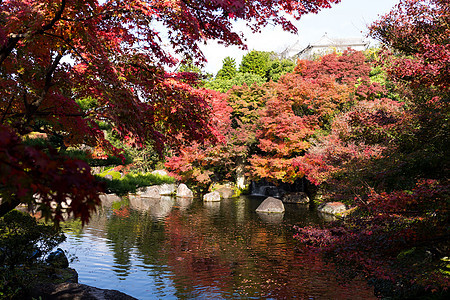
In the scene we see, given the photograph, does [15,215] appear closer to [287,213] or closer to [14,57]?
[14,57]

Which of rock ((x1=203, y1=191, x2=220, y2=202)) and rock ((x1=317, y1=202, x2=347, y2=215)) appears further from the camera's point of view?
rock ((x1=203, y1=191, x2=220, y2=202))

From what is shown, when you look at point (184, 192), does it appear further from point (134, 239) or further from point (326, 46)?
point (326, 46)

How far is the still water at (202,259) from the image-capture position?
302 inches

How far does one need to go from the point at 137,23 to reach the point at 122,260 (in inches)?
289

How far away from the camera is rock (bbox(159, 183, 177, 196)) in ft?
90.2

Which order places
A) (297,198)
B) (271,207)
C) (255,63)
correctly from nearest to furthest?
(271,207) → (297,198) → (255,63)

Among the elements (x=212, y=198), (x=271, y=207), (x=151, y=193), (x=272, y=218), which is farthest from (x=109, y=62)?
(x=151, y=193)

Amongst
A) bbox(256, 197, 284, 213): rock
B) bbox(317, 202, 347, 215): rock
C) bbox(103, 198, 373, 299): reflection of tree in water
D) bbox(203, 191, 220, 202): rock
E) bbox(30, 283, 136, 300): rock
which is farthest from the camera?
bbox(203, 191, 220, 202): rock

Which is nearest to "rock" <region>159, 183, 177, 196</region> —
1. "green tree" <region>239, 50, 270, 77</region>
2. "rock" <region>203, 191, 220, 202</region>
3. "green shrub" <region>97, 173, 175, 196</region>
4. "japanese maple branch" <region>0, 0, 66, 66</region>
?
"rock" <region>203, 191, 220, 202</region>

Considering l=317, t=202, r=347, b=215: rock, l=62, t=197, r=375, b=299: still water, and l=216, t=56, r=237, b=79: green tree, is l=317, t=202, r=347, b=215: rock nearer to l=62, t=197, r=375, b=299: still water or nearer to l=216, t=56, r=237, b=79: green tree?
l=62, t=197, r=375, b=299: still water

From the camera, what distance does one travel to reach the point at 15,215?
5707 mm

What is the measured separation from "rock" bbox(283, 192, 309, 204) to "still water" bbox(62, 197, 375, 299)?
22.6 ft

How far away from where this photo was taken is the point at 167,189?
28.0 meters

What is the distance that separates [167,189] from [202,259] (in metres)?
18.4
